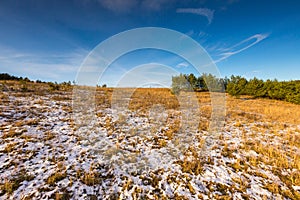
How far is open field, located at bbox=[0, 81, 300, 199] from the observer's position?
3588 millimetres

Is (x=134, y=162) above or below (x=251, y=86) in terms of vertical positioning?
below

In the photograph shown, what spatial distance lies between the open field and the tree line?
1769 cm

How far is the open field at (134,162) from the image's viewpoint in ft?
11.8

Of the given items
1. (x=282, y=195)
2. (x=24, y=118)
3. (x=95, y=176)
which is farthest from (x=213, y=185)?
(x=24, y=118)

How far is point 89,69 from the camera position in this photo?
9016 mm

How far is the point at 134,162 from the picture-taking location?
4.86 meters

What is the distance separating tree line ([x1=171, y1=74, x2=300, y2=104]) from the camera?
22.3 m

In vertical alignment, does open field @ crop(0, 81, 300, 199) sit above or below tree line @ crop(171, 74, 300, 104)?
below

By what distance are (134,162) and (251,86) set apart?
32.9 metres

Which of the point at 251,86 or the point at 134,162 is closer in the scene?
the point at 134,162

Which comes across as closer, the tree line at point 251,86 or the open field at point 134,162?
the open field at point 134,162

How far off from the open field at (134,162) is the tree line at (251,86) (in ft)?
58.0

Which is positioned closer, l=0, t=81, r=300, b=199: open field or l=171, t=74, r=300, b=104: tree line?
l=0, t=81, r=300, b=199: open field

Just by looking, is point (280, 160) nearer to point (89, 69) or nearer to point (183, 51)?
point (183, 51)
